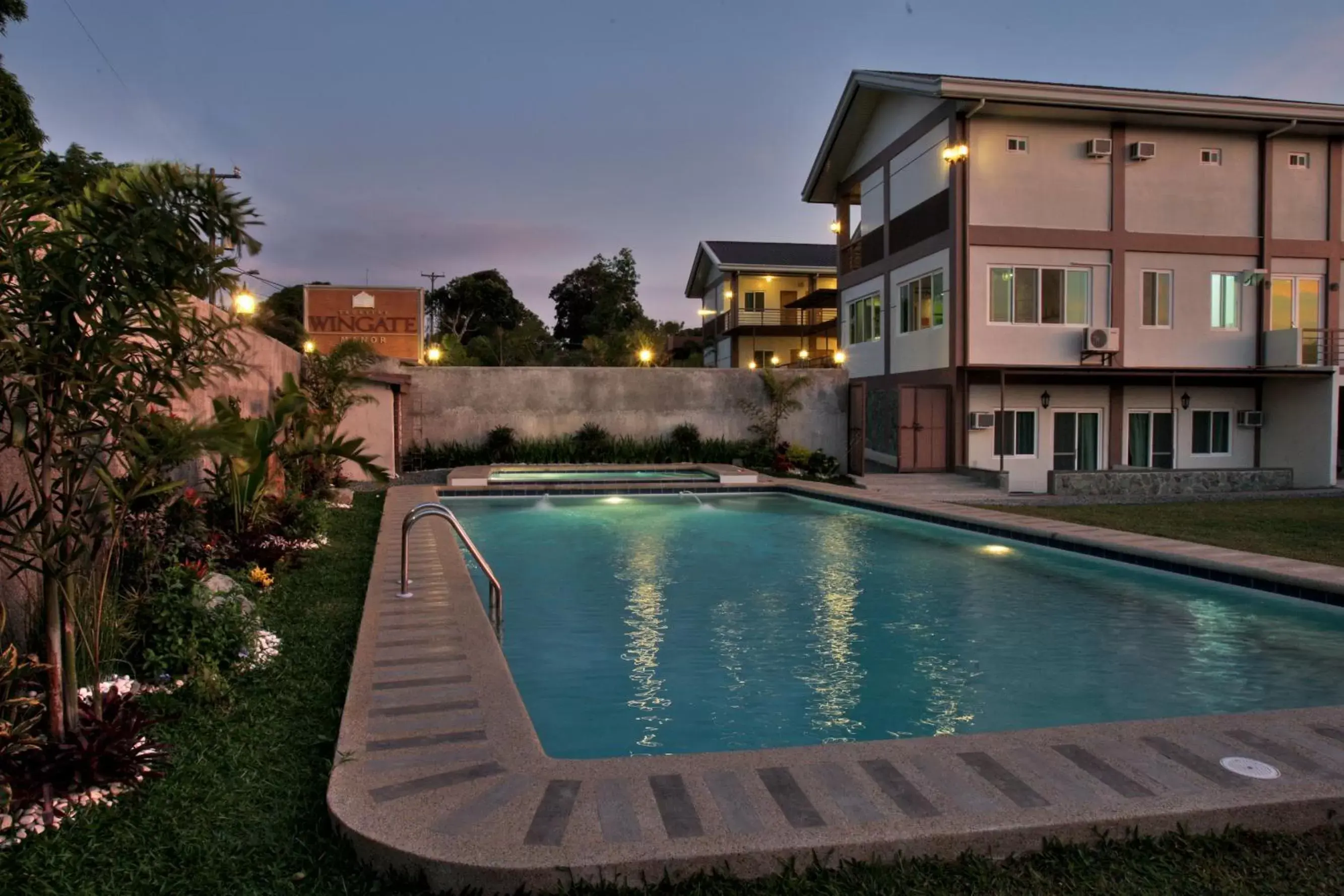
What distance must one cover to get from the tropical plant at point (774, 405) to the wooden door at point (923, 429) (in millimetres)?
2364

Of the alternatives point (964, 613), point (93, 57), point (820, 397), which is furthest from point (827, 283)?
point (964, 613)

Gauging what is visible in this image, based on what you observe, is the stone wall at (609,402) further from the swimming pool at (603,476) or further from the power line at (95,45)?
the power line at (95,45)

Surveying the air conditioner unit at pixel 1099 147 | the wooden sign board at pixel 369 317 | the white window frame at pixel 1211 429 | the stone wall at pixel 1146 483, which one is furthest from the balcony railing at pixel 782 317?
the stone wall at pixel 1146 483

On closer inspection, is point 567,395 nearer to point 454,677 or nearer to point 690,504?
point 690,504

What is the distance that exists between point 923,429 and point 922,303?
3241 millimetres

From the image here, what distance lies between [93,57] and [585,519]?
1255cm

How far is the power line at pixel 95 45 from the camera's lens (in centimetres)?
1487

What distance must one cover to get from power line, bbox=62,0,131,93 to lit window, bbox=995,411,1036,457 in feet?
62.2

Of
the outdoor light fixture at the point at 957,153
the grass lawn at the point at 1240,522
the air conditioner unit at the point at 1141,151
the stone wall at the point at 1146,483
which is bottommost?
the grass lawn at the point at 1240,522

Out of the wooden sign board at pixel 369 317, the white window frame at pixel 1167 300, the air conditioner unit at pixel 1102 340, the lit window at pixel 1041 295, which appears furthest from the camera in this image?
the wooden sign board at pixel 369 317

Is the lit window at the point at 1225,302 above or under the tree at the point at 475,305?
under

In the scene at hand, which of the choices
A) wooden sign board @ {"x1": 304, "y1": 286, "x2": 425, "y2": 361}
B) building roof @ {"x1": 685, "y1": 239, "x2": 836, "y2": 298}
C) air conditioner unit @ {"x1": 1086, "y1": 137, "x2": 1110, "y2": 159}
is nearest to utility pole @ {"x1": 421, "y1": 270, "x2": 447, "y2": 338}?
building roof @ {"x1": 685, "y1": 239, "x2": 836, "y2": 298}

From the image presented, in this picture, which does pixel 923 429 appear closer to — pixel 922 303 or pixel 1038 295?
pixel 922 303

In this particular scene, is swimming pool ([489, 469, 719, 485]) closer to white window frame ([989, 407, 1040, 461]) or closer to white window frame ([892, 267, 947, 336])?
white window frame ([892, 267, 947, 336])
